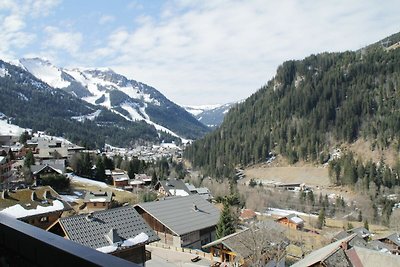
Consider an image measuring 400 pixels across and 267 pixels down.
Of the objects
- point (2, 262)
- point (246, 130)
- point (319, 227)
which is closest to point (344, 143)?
point (246, 130)

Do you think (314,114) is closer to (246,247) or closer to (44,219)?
(246,247)

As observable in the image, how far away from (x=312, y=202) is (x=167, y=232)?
Answer: 193 ft

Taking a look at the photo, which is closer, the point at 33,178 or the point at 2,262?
the point at 2,262

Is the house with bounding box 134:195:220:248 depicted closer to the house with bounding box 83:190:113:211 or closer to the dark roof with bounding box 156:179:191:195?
the house with bounding box 83:190:113:211

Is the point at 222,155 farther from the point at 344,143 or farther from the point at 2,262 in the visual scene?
the point at 2,262

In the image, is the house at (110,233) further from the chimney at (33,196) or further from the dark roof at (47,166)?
the dark roof at (47,166)

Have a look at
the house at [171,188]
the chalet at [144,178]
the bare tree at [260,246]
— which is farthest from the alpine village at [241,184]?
the chalet at [144,178]

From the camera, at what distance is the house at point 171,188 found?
50.8 metres

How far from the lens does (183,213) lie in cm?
2881

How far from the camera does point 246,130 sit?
14638 centimetres

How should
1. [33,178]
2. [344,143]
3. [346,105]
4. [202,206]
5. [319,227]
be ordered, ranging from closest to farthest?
→ [202,206]
[33,178]
[319,227]
[344,143]
[346,105]

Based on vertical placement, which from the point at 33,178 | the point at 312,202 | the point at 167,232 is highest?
the point at 33,178

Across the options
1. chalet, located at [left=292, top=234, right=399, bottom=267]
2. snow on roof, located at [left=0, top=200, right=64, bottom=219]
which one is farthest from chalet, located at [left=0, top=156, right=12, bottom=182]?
chalet, located at [left=292, top=234, right=399, bottom=267]

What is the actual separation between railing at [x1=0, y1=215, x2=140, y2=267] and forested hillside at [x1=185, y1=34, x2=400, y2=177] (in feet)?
374
